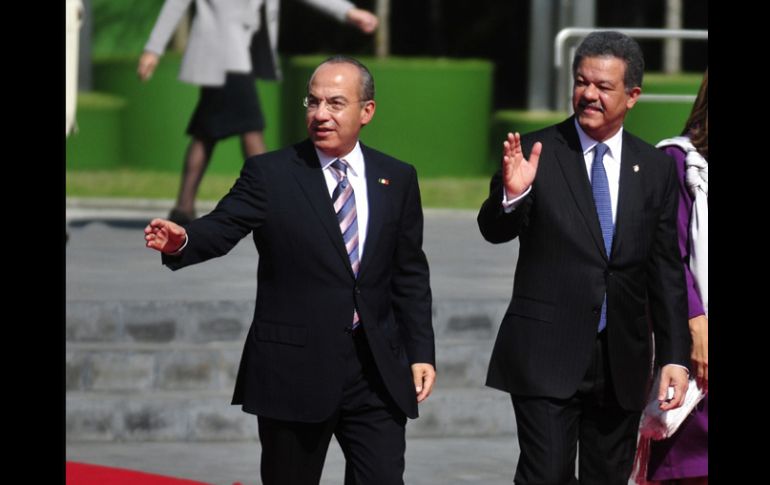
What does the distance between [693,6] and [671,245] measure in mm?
16352

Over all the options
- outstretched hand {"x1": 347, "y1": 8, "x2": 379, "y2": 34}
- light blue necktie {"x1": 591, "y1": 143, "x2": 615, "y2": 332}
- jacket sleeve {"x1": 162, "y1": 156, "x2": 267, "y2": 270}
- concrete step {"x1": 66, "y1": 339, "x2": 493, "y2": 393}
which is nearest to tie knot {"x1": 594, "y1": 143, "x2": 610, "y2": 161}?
light blue necktie {"x1": 591, "y1": 143, "x2": 615, "y2": 332}

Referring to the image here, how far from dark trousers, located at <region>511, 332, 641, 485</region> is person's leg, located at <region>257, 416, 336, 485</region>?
1.98 ft

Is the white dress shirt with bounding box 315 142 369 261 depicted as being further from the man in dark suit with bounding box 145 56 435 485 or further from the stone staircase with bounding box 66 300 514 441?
the stone staircase with bounding box 66 300 514 441

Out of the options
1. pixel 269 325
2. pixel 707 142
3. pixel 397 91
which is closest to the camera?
pixel 269 325

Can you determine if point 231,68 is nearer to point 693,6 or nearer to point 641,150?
point 641,150

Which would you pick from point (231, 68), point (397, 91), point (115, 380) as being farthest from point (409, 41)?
point (115, 380)

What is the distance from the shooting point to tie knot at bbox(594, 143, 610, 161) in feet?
18.4

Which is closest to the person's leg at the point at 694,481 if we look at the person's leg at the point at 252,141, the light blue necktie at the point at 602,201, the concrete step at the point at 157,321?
the light blue necktie at the point at 602,201

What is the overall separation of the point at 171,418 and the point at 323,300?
315 centimetres

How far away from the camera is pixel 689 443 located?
597 centimetres

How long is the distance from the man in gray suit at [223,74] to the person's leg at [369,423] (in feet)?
19.6

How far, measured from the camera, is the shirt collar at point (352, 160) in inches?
216

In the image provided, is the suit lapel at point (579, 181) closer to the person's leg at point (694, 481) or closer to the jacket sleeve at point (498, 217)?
the jacket sleeve at point (498, 217)

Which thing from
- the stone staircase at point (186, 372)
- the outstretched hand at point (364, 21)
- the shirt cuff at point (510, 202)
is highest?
the outstretched hand at point (364, 21)
